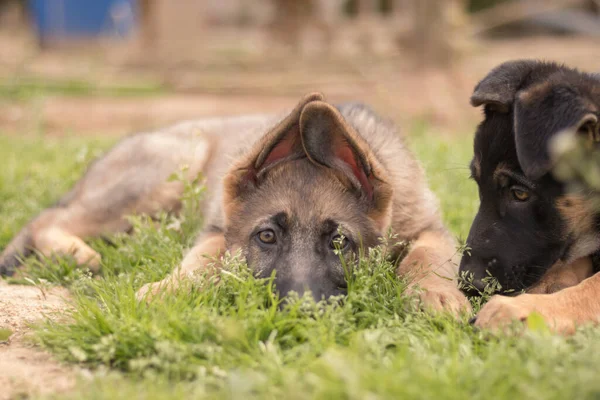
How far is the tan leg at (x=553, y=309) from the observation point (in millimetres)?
2895

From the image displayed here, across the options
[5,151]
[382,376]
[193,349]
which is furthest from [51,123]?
[382,376]

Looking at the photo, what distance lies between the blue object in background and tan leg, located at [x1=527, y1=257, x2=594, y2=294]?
66.0 feet

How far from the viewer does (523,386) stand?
227cm

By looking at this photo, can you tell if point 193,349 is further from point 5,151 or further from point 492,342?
point 5,151

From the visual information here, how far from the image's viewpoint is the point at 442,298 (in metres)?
3.36

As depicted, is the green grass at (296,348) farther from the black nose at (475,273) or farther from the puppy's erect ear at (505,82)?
the puppy's erect ear at (505,82)

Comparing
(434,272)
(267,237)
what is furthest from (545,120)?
(267,237)

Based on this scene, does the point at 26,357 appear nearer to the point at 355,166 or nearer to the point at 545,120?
the point at 355,166

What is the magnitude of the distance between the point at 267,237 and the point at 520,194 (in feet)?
4.42

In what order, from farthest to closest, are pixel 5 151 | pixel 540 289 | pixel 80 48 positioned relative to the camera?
1. pixel 80 48
2. pixel 5 151
3. pixel 540 289

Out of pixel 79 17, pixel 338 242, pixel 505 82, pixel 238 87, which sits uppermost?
pixel 79 17

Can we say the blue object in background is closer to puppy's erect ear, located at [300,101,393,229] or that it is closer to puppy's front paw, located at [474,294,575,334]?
puppy's erect ear, located at [300,101,393,229]

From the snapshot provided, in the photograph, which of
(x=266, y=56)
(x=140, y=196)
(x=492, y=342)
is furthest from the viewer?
(x=266, y=56)

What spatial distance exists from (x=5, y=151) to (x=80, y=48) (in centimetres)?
1494
